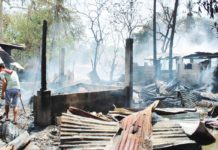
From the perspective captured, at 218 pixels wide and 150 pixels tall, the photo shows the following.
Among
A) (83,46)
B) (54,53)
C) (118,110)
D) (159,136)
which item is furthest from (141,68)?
(83,46)

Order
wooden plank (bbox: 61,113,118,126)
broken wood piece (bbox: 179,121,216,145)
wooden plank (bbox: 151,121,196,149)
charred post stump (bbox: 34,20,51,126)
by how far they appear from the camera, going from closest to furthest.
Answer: wooden plank (bbox: 151,121,196,149), wooden plank (bbox: 61,113,118,126), broken wood piece (bbox: 179,121,216,145), charred post stump (bbox: 34,20,51,126)

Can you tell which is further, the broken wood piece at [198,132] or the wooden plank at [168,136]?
the broken wood piece at [198,132]

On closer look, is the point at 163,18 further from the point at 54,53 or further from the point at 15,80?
the point at 15,80

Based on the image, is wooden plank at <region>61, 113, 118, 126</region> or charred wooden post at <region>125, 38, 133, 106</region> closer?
wooden plank at <region>61, 113, 118, 126</region>

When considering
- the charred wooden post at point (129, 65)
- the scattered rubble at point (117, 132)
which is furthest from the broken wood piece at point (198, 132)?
the charred wooden post at point (129, 65)

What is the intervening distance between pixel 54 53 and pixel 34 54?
2.68 metres

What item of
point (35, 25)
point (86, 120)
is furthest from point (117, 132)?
point (35, 25)

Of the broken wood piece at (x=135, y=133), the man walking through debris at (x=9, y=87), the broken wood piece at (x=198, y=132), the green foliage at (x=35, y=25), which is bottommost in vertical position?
the broken wood piece at (x=198, y=132)

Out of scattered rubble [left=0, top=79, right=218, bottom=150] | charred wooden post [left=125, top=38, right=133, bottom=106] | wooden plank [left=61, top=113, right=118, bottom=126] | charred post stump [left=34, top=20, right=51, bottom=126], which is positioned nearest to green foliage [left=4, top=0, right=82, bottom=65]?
charred wooden post [left=125, top=38, right=133, bottom=106]

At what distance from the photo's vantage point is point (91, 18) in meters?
40.4

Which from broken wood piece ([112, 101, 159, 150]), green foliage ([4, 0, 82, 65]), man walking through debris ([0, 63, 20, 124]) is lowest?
broken wood piece ([112, 101, 159, 150])

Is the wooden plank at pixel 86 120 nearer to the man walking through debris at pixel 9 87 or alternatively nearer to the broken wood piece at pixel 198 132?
the broken wood piece at pixel 198 132

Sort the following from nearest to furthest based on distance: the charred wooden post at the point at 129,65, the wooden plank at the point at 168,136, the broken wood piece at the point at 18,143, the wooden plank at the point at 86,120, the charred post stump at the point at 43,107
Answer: the broken wood piece at the point at 18,143
the wooden plank at the point at 168,136
the wooden plank at the point at 86,120
the charred post stump at the point at 43,107
the charred wooden post at the point at 129,65

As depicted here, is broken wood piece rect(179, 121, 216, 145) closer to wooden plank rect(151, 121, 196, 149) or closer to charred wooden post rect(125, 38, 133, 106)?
wooden plank rect(151, 121, 196, 149)
